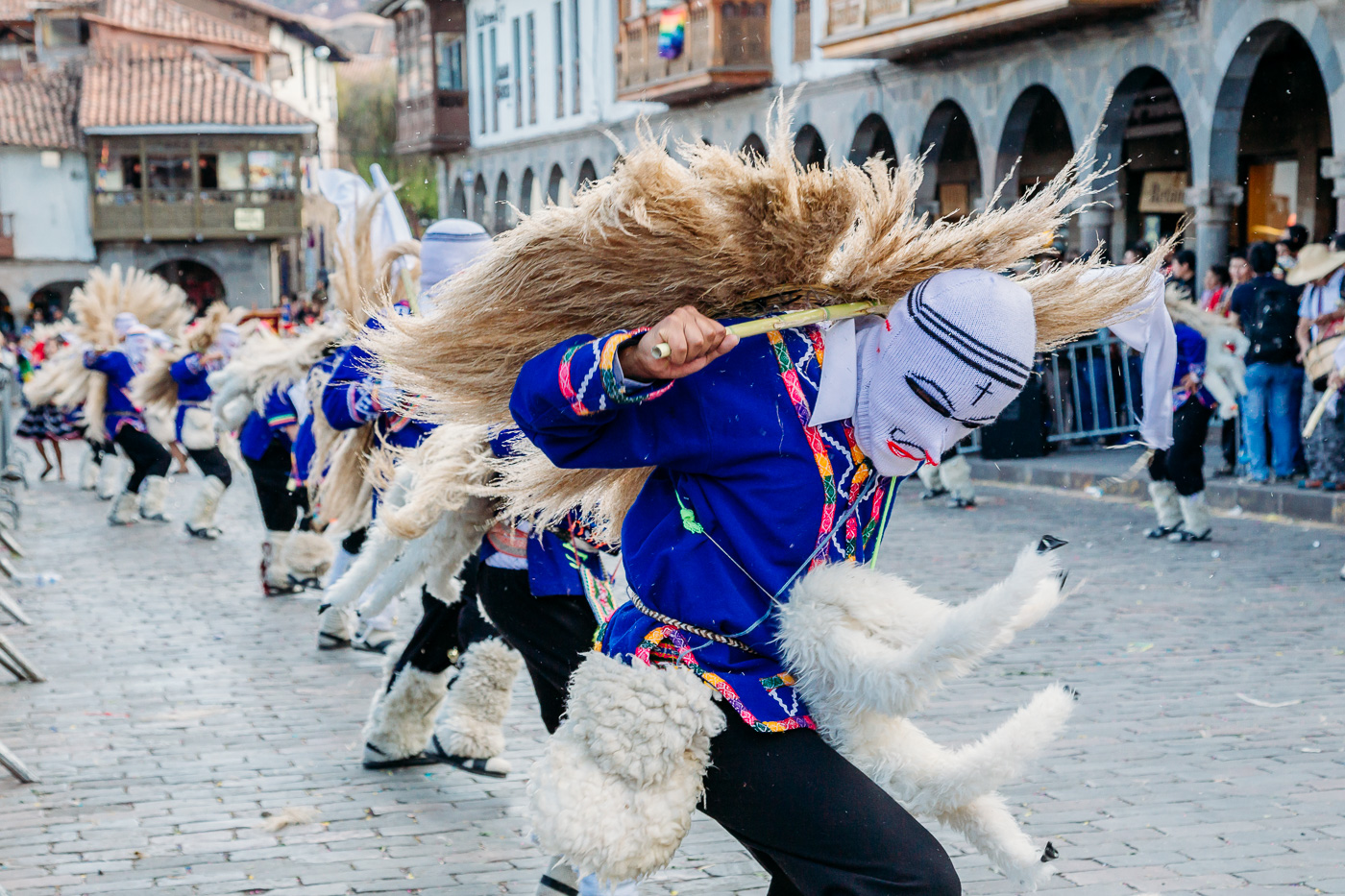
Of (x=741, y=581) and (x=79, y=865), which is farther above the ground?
(x=741, y=581)

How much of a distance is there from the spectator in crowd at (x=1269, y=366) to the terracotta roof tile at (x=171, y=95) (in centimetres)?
4367

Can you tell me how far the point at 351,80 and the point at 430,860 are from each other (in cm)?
8834

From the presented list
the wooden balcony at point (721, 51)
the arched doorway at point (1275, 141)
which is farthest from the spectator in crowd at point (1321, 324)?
the wooden balcony at point (721, 51)

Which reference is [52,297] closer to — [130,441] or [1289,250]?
[130,441]

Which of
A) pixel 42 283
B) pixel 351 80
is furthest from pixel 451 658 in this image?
pixel 351 80

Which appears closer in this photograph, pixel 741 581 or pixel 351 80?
pixel 741 581

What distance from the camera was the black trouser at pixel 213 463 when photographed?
1371cm

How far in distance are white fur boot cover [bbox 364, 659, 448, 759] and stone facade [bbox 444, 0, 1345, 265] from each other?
314 inches

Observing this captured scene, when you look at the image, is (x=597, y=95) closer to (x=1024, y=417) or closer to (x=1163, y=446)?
(x=1024, y=417)

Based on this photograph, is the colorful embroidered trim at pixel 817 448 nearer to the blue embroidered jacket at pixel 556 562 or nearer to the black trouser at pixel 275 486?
the blue embroidered jacket at pixel 556 562

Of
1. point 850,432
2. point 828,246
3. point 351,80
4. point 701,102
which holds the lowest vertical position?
point 850,432

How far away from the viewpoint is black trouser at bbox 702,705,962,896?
263 cm

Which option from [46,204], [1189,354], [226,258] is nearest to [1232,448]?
[1189,354]

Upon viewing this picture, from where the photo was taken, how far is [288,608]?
9.63m
